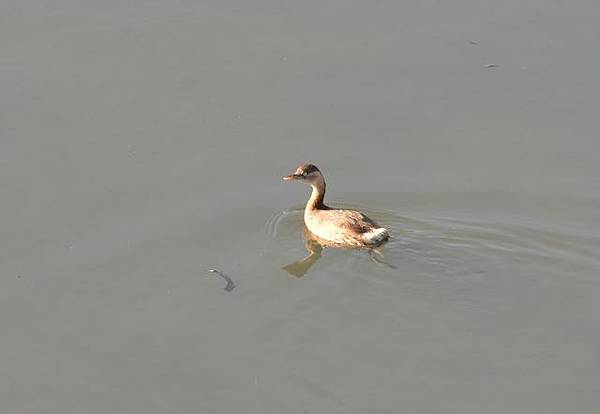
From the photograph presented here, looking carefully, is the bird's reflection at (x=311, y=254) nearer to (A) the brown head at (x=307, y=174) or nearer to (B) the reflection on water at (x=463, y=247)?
(B) the reflection on water at (x=463, y=247)

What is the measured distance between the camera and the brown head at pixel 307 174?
1240 cm

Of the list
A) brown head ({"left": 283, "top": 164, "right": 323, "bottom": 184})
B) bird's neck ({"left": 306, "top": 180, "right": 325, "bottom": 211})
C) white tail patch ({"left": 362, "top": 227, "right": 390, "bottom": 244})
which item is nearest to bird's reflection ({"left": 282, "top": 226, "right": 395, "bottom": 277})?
white tail patch ({"left": 362, "top": 227, "right": 390, "bottom": 244})

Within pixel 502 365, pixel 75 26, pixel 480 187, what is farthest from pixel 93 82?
→ pixel 502 365

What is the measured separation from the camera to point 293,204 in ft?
42.4

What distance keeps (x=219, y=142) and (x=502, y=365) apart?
15.1 feet

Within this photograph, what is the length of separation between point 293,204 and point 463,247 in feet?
6.90

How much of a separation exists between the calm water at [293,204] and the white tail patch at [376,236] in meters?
0.19

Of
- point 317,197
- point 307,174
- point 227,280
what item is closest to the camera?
point 227,280

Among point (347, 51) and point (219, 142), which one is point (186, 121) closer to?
point (219, 142)

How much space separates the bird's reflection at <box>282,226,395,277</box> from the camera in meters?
11.6

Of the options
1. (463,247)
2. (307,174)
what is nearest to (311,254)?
(307,174)

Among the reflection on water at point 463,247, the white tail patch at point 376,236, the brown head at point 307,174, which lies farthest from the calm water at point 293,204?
the brown head at point 307,174

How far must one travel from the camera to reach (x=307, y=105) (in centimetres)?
1384

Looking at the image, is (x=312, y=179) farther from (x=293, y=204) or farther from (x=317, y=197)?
(x=293, y=204)
